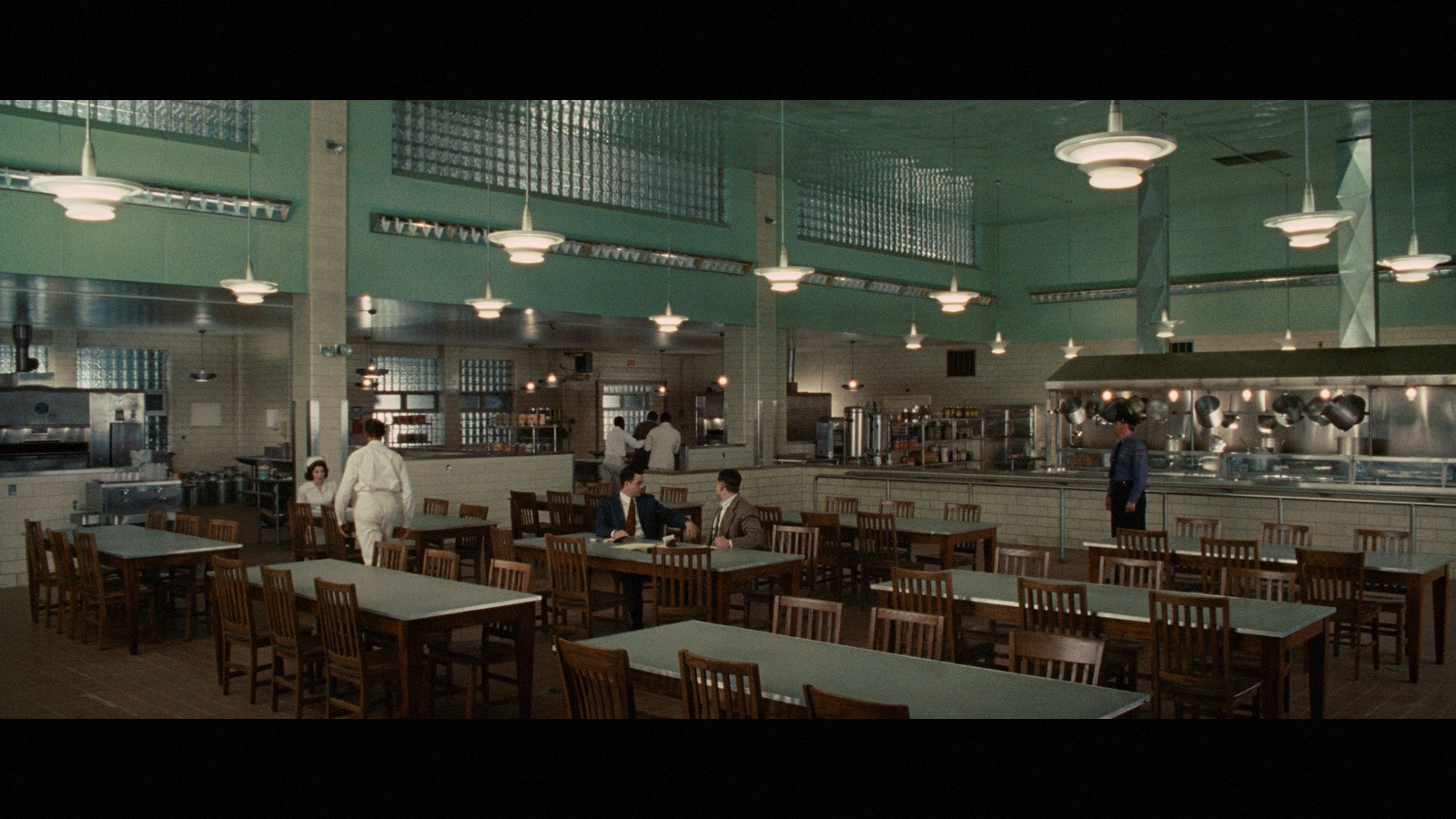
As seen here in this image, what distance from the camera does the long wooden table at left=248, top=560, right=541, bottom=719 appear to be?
4957 millimetres

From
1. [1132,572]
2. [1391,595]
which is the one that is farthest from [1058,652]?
[1391,595]

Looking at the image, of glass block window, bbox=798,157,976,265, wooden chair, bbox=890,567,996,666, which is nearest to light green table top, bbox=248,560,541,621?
wooden chair, bbox=890,567,996,666

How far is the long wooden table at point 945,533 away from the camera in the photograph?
806 cm

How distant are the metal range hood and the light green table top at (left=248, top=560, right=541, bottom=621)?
8874 mm

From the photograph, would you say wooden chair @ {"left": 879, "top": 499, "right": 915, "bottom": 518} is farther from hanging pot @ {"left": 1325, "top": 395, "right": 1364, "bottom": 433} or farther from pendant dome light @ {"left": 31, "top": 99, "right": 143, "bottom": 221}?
pendant dome light @ {"left": 31, "top": 99, "right": 143, "bottom": 221}

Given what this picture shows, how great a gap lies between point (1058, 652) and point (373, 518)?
18.2 feet

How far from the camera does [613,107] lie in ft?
35.6
